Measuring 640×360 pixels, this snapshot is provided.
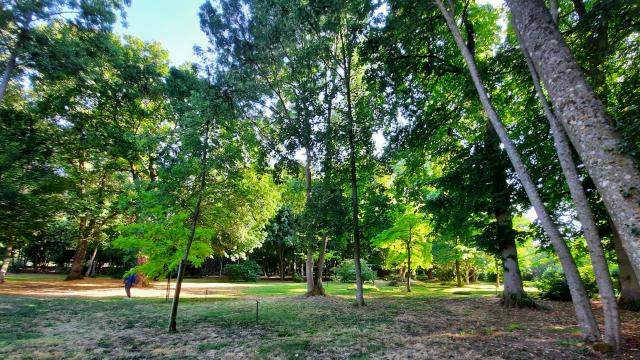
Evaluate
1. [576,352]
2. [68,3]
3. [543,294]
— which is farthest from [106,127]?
[543,294]

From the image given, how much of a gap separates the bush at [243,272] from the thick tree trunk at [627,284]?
3178 centimetres

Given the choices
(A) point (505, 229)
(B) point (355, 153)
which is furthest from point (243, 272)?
(A) point (505, 229)

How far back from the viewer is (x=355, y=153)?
15.3 metres

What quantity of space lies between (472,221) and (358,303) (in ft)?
19.1

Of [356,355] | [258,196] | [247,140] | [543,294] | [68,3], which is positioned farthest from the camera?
[258,196]

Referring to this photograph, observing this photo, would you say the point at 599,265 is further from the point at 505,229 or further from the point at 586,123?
the point at 505,229

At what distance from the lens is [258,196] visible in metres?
21.3

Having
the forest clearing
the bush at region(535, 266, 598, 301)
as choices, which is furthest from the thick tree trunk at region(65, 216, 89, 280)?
the bush at region(535, 266, 598, 301)

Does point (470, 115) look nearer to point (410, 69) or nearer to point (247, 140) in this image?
point (410, 69)

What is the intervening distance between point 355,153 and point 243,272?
26.2m

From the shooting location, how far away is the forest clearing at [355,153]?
18.0 feet

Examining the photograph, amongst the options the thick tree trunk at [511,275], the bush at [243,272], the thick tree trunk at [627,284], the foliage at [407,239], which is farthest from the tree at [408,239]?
the bush at [243,272]

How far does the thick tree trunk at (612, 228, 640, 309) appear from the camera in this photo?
401 inches

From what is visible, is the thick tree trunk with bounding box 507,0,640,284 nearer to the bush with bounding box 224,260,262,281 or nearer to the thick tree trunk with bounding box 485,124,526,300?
the thick tree trunk with bounding box 485,124,526,300
